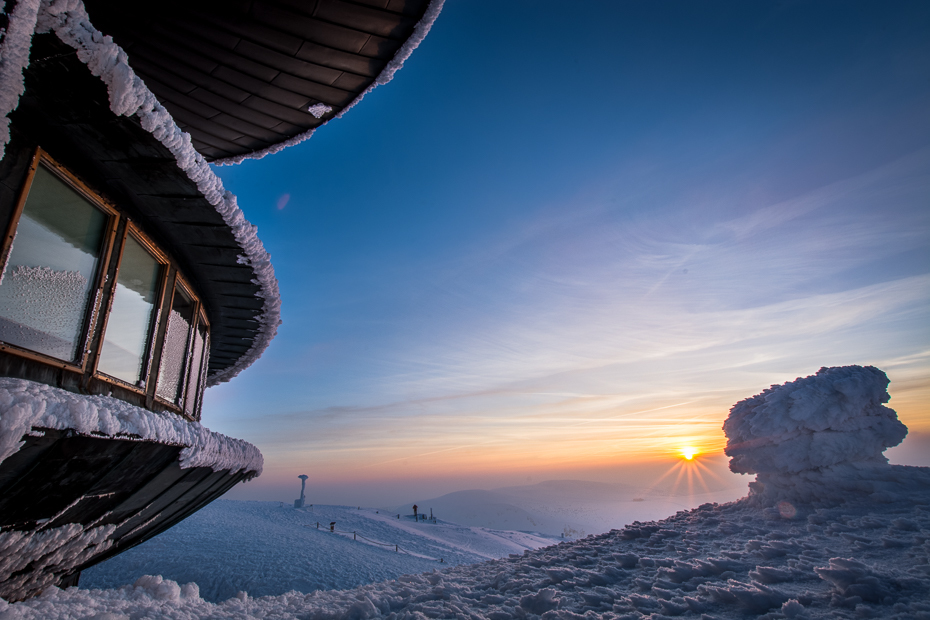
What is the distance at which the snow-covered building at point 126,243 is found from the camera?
7.27ft

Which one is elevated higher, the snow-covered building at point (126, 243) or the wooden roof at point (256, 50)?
the wooden roof at point (256, 50)

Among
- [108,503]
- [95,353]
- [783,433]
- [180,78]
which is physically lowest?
[108,503]

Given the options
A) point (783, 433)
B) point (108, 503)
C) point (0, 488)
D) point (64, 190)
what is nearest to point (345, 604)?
point (108, 503)

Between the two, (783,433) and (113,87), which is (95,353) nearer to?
(113,87)

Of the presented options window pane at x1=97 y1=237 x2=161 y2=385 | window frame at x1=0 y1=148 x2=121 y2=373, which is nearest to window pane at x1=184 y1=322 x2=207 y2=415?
window pane at x1=97 y1=237 x2=161 y2=385

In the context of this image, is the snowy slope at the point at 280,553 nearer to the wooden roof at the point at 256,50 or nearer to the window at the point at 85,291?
the window at the point at 85,291

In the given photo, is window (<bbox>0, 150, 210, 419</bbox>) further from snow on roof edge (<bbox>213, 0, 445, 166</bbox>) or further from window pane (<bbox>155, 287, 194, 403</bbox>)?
snow on roof edge (<bbox>213, 0, 445, 166</bbox>)

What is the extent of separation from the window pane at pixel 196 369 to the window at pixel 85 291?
0.77 metres

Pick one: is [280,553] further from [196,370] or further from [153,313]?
[153,313]

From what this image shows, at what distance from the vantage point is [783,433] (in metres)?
5.30

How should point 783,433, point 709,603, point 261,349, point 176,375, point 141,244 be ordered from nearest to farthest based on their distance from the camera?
point 709,603 < point 141,244 < point 176,375 < point 783,433 < point 261,349

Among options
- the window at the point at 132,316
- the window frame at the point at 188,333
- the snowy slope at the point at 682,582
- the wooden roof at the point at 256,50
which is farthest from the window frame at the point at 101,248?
the wooden roof at the point at 256,50

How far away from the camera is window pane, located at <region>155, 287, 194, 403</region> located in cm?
426

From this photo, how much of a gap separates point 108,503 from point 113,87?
10.1 feet
